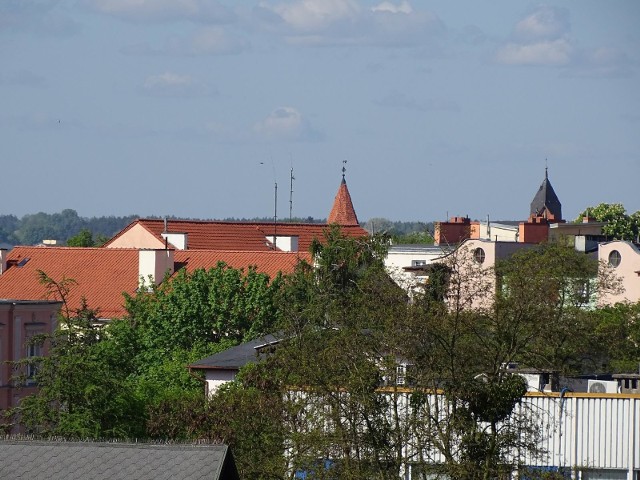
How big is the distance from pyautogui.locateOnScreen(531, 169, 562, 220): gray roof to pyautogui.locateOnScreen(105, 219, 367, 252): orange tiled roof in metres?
74.3

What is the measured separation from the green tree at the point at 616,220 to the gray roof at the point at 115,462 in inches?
3641

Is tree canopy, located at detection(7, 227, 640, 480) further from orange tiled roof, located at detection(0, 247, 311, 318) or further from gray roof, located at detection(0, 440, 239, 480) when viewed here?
orange tiled roof, located at detection(0, 247, 311, 318)

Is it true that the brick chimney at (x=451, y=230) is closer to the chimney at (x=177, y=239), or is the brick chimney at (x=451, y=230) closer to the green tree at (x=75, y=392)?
the chimney at (x=177, y=239)

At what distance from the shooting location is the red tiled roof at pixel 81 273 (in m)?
68.7

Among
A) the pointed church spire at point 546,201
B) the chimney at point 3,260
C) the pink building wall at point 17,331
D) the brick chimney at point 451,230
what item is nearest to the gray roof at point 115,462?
the pink building wall at point 17,331

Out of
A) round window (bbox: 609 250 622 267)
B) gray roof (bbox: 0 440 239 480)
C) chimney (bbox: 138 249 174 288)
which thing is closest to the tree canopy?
gray roof (bbox: 0 440 239 480)

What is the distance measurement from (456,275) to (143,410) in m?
14.0

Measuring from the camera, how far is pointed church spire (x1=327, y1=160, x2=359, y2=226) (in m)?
117

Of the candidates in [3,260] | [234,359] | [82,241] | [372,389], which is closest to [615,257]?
[3,260]

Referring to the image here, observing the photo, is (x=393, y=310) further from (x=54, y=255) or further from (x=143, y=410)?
(x=54, y=255)

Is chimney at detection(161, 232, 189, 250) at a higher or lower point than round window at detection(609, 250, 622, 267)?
higher

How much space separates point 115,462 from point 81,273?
54550 mm

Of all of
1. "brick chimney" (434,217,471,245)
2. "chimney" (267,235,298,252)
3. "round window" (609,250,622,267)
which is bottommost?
"round window" (609,250,622,267)

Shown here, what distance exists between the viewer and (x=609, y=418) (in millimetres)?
29594
